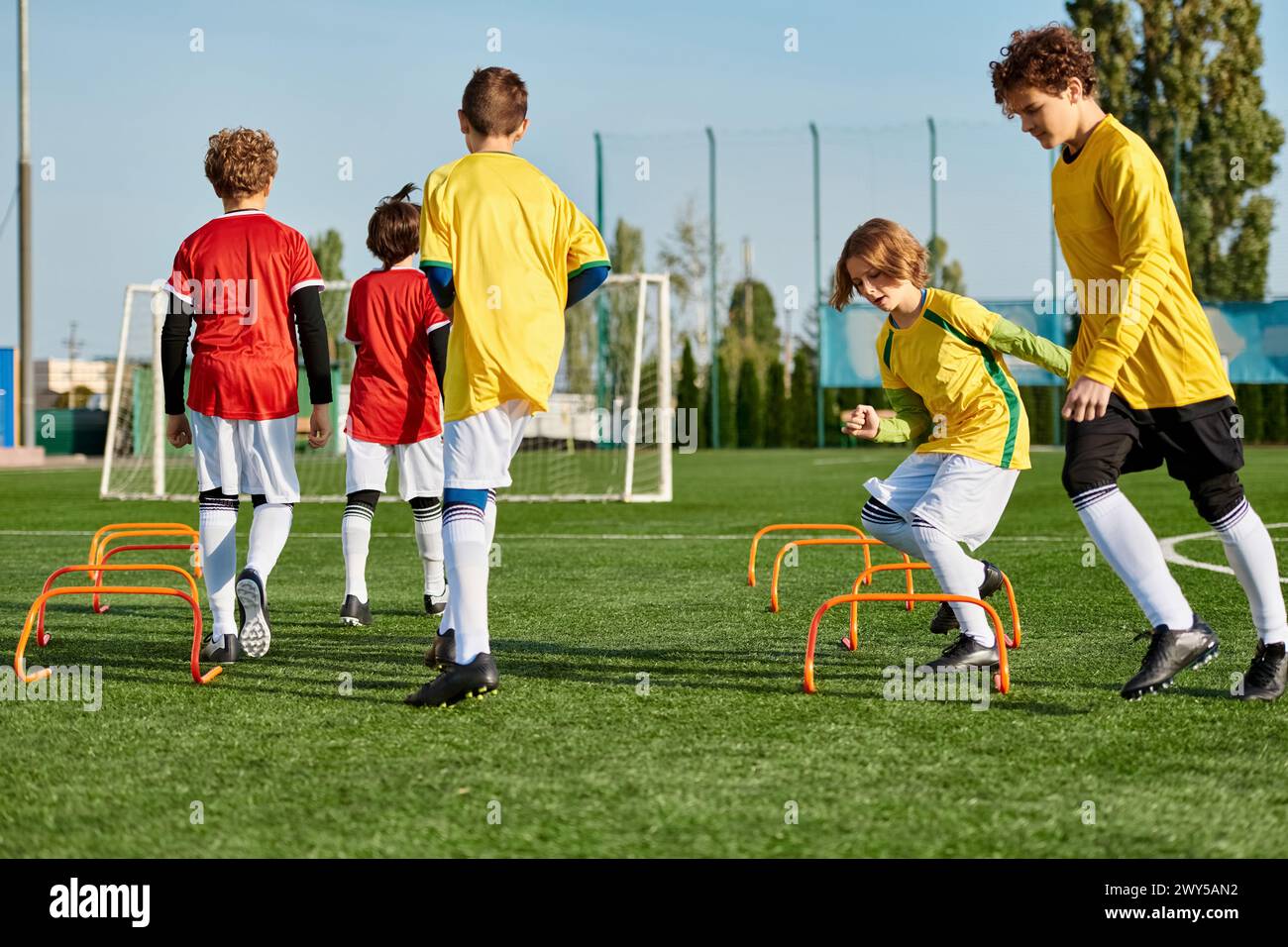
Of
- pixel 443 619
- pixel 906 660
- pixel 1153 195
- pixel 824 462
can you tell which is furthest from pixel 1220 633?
pixel 824 462

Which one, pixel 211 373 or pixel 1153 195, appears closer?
pixel 1153 195

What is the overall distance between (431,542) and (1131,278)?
3.66 meters

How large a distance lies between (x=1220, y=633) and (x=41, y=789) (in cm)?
439

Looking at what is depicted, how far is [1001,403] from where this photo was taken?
16.4 ft

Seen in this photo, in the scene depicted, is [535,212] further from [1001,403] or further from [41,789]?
[41,789]

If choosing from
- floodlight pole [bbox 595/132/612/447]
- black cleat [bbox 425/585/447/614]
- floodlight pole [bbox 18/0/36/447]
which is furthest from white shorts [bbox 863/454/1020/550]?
floodlight pole [bbox 18/0/36/447]

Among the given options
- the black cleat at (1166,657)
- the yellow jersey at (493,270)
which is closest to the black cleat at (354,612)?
the yellow jersey at (493,270)

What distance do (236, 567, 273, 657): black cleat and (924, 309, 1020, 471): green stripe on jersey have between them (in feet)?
8.74

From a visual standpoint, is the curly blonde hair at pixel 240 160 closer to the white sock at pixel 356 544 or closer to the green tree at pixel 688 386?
the white sock at pixel 356 544

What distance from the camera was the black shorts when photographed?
13.8 ft

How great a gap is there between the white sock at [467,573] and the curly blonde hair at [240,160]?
5.79 ft

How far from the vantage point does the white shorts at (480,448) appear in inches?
172
